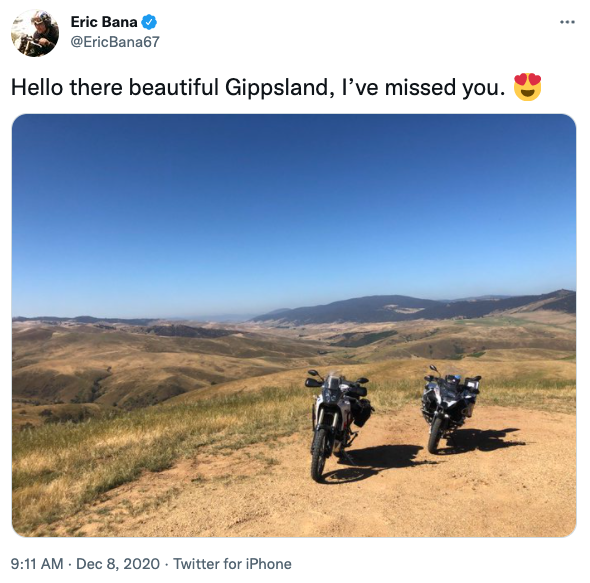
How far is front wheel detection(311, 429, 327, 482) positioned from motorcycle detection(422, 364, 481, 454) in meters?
2.98

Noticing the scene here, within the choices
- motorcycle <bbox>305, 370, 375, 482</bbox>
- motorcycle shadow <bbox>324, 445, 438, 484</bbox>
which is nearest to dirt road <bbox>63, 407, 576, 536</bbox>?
motorcycle shadow <bbox>324, 445, 438, 484</bbox>

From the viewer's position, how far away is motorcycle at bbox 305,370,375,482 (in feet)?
21.0

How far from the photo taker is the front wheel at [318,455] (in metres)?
6.32

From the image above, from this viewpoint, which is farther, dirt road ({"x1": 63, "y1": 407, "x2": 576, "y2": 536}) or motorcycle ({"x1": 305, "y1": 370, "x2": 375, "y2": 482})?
motorcycle ({"x1": 305, "y1": 370, "x2": 375, "y2": 482})

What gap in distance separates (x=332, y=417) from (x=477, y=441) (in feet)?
14.6

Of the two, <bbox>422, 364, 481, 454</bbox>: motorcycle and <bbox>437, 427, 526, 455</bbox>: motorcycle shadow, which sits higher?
<bbox>422, 364, 481, 454</bbox>: motorcycle
